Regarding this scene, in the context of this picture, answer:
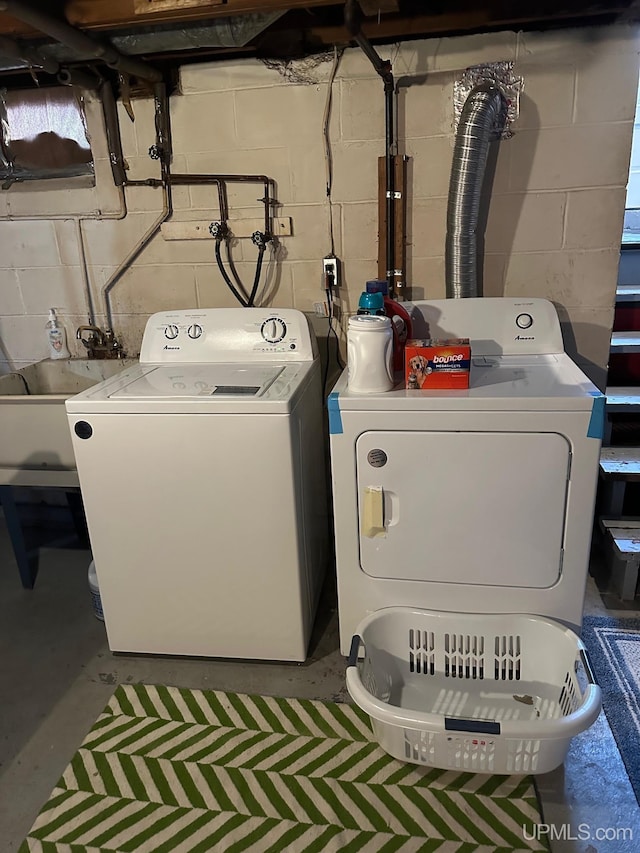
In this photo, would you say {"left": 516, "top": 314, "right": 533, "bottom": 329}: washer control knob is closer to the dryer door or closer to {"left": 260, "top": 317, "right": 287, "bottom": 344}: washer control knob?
the dryer door

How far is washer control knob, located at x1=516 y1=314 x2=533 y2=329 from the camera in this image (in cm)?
189

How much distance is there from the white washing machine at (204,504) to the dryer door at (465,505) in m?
0.25

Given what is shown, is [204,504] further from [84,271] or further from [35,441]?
[84,271]

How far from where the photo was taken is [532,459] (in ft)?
4.85

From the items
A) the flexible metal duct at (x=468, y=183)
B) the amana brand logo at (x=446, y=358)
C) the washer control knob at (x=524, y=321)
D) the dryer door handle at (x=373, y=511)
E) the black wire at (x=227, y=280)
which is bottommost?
the dryer door handle at (x=373, y=511)

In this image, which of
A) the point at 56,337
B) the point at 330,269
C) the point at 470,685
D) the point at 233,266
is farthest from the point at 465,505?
the point at 56,337

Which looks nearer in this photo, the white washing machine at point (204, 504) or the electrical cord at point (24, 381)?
the white washing machine at point (204, 504)

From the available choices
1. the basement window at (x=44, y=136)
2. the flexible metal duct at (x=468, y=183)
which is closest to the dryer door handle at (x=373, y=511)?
the flexible metal duct at (x=468, y=183)

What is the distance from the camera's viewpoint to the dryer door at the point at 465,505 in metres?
1.49

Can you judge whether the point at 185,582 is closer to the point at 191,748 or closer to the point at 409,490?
the point at 191,748

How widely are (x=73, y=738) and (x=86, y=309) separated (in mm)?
1603

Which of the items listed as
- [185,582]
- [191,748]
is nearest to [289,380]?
[185,582]

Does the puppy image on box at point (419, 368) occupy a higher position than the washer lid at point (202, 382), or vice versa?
the puppy image on box at point (419, 368)

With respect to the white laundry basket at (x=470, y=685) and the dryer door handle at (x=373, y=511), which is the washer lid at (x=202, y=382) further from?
the white laundry basket at (x=470, y=685)
